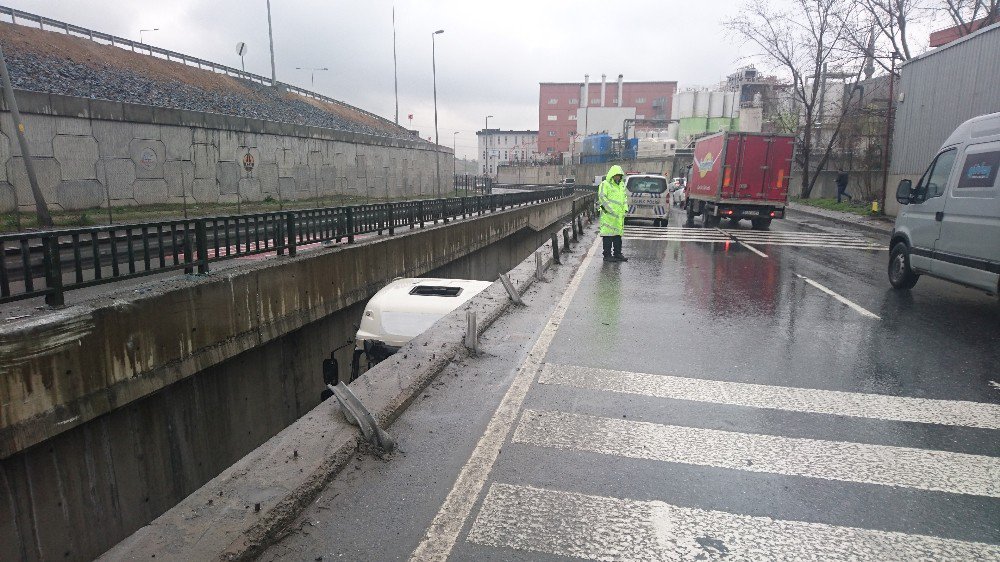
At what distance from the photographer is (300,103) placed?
159ft

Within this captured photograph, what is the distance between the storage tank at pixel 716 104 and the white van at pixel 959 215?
8185 cm

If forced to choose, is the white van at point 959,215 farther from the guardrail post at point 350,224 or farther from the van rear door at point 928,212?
the guardrail post at point 350,224

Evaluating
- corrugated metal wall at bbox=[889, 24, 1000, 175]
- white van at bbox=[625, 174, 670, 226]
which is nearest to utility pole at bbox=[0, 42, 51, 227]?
white van at bbox=[625, 174, 670, 226]

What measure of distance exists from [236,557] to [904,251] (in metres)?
10.7

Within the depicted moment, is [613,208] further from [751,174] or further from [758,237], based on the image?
[751,174]

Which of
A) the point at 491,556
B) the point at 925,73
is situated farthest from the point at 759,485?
the point at 925,73

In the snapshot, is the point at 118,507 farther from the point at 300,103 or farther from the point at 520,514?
the point at 300,103

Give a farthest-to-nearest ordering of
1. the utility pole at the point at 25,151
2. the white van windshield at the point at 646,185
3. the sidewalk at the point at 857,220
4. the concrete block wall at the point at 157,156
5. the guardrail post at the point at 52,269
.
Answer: the sidewalk at the point at 857,220 < the white van windshield at the point at 646,185 < the concrete block wall at the point at 157,156 < the utility pole at the point at 25,151 < the guardrail post at the point at 52,269

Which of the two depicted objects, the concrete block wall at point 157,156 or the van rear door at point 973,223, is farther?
the concrete block wall at point 157,156

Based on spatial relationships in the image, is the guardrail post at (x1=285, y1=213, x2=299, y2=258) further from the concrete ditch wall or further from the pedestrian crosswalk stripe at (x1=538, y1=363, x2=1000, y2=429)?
the pedestrian crosswalk stripe at (x1=538, y1=363, x2=1000, y2=429)

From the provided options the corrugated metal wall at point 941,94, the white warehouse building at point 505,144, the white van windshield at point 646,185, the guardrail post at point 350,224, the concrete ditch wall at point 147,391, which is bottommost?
the concrete ditch wall at point 147,391

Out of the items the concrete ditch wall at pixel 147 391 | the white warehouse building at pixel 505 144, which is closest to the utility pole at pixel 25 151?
the concrete ditch wall at pixel 147 391

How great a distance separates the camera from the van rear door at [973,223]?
736 cm

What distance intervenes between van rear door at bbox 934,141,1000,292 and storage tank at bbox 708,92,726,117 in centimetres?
8314
